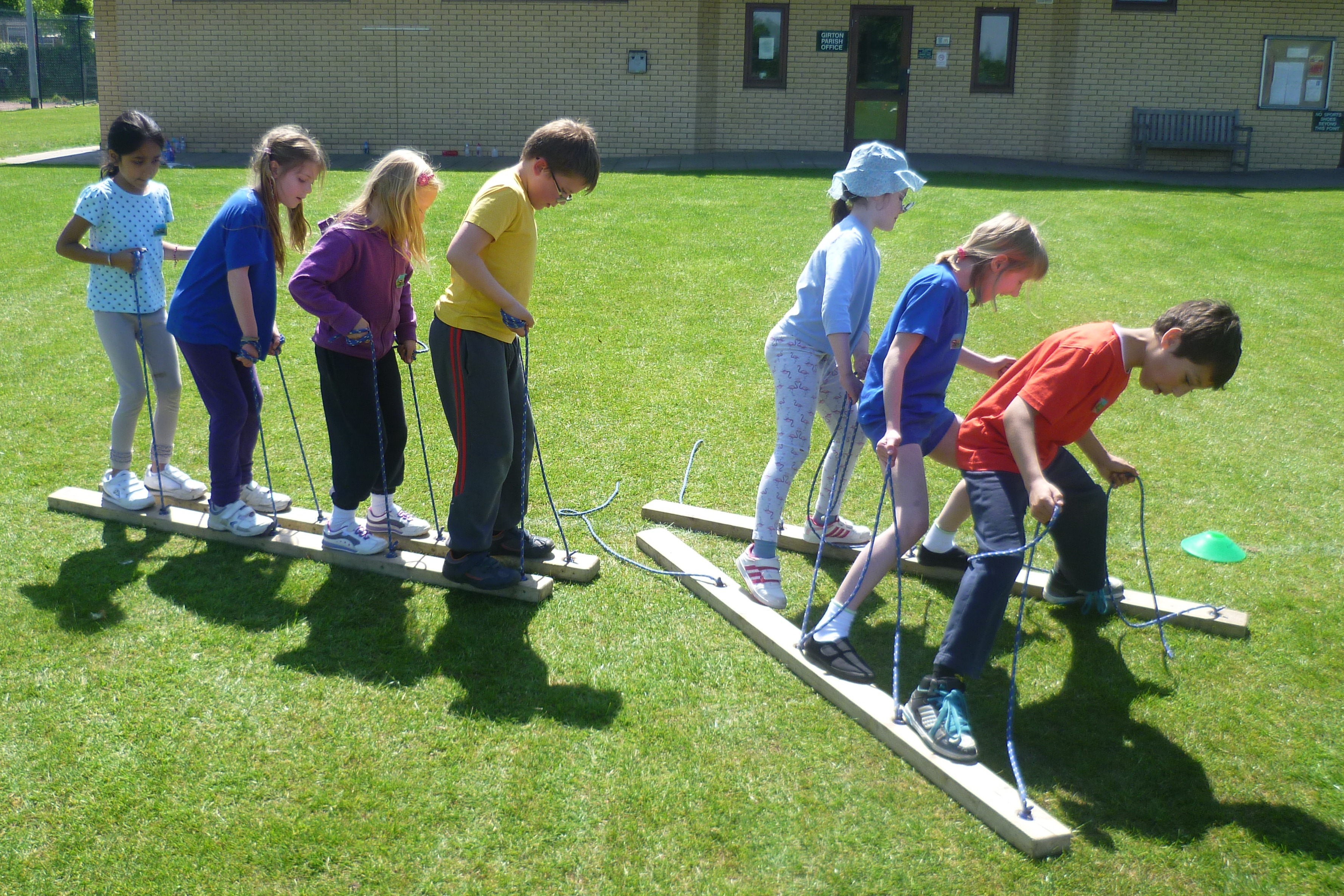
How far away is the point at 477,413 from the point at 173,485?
7.08 ft

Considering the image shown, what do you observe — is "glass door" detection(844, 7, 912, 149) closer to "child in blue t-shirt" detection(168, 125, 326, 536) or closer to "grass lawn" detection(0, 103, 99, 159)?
"grass lawn" detection(0, 103, 99, 159)

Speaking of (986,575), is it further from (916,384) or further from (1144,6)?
A: (1144,6)

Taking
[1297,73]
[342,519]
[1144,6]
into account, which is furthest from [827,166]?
[342,519]

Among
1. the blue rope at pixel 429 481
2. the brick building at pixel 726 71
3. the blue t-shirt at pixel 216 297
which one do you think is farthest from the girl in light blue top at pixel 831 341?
the brick building at pixel 726 71

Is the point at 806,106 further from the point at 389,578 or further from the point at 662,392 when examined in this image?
the point at 389,578

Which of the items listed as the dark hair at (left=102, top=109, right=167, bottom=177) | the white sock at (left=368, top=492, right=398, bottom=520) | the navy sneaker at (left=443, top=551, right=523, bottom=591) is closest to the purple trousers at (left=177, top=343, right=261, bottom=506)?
the white sock at (left=368, top=492, right=398, bottom=520)

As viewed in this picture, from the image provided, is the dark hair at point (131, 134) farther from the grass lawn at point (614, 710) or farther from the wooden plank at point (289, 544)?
the grass lawn at point (614, 710)

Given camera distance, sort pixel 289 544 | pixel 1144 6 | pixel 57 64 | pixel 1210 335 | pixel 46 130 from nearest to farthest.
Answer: pixel 1210 335 → pixel 289 544 → pixel 1144 6 → pixel 46 130 → pixel 57 64

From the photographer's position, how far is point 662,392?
7223mm

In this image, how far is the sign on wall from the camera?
741 inches

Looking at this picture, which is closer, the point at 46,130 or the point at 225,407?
the point at 225,407

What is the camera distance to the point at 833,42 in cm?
1883

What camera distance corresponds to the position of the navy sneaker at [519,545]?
4.67 metres

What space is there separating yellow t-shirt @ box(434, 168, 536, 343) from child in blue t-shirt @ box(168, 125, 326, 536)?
3.11ft
